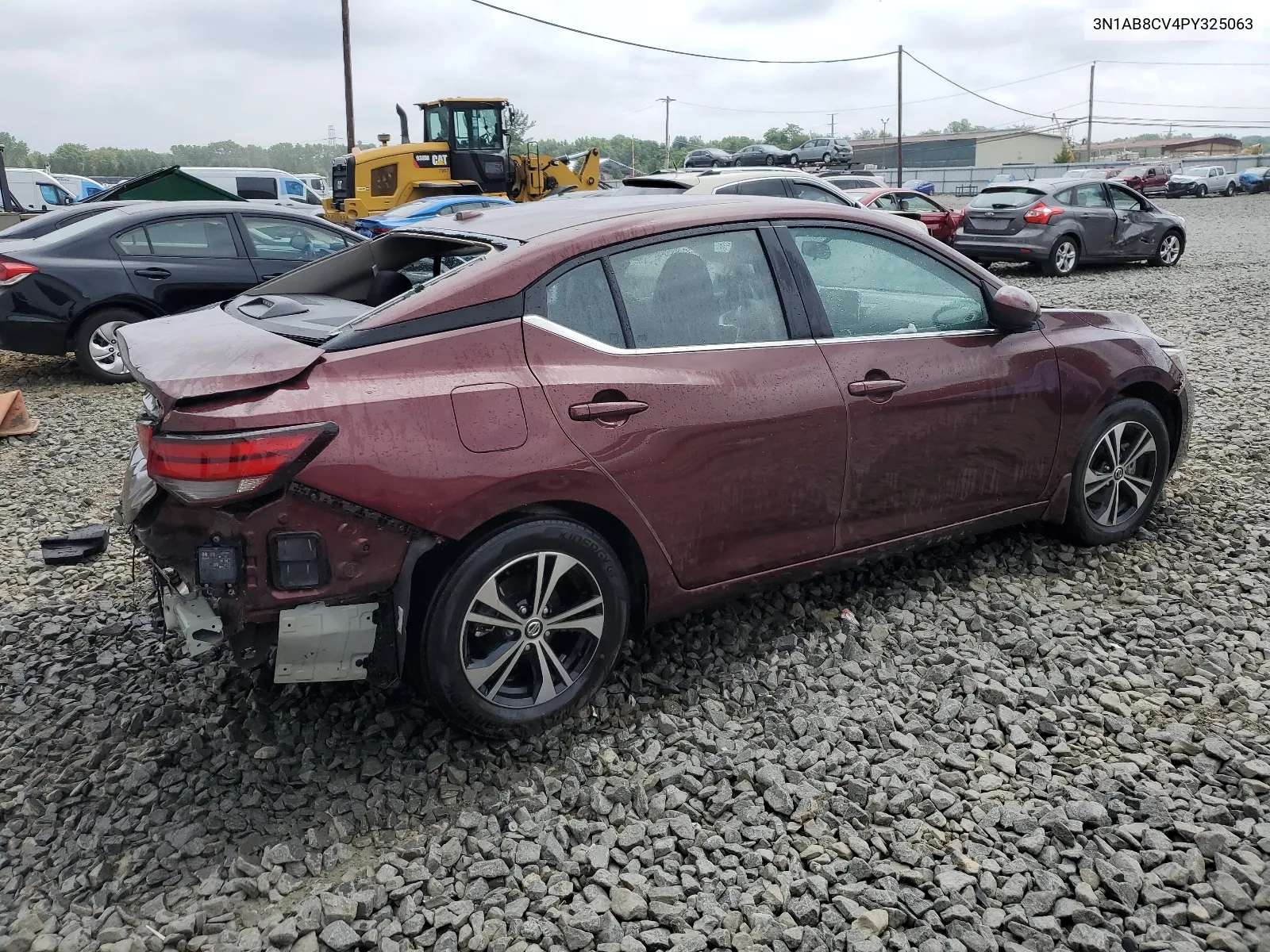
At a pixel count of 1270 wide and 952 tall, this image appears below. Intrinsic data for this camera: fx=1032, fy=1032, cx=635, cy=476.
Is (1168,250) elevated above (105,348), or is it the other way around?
(1168,250)

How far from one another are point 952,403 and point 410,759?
236 centimetres

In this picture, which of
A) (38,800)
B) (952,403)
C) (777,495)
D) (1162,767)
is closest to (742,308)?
(777,495)

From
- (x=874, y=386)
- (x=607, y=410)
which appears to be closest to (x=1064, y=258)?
(x=874, y=386)

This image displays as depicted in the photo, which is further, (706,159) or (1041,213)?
(706,159)

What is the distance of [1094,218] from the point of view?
1631 centimetres

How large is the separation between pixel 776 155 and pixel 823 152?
5.05 m

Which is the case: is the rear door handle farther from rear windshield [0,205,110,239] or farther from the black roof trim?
rear windshield [0,205,110,239]

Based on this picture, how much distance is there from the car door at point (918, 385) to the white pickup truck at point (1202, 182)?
47473mm

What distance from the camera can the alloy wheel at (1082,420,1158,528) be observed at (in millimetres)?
4574

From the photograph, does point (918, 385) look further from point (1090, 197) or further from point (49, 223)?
point (1090, 197)

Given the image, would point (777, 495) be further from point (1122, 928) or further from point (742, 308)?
point (1122, 928)

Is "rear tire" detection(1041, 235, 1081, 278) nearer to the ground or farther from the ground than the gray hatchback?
nearer to the ground

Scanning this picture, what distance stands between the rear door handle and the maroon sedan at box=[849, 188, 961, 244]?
45.7 feet

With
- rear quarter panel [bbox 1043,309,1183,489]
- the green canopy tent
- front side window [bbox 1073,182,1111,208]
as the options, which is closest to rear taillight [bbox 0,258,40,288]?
the green canopy tent
